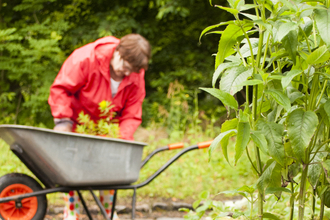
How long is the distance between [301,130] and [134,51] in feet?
5.29

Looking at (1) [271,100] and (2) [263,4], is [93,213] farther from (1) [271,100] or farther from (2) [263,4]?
(2) [263,4]

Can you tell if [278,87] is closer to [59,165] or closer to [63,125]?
[59,165]

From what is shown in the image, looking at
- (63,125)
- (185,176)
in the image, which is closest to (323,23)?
(63,125)

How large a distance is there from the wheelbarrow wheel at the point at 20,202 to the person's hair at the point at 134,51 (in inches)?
39.2

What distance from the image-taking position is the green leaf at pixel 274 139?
0.79 meters

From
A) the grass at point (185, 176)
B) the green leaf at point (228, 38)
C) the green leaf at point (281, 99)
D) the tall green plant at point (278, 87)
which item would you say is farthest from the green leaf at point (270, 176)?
the grass at point (185, 176)

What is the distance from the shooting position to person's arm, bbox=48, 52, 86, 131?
209 centimetres

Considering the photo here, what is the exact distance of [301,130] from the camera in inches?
30.6

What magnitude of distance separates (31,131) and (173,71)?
4.77 metres

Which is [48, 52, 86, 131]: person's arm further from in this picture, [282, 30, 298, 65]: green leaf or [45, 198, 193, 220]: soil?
[282, 30, 298, 65]: green leaf

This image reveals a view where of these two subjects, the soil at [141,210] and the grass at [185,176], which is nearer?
the soil at [141,210]

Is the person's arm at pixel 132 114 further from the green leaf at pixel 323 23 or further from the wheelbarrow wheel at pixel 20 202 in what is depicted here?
the green leaf at pixel 323 23

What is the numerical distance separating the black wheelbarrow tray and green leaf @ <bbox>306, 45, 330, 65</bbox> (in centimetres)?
133

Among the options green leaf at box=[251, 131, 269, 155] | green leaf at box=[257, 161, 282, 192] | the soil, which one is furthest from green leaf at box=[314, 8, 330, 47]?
the soil
